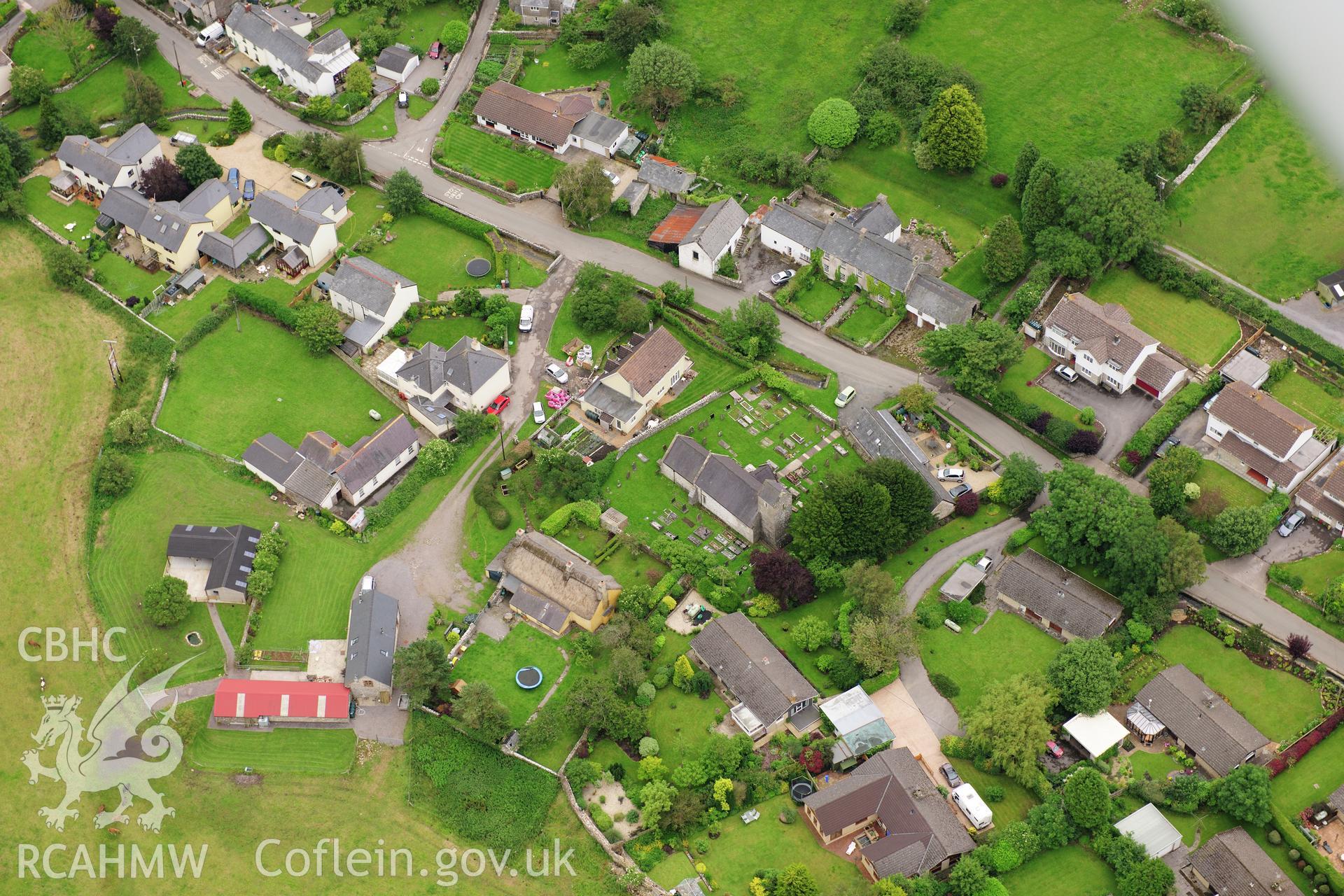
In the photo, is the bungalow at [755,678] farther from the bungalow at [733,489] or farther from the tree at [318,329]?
the tree at [318,329]

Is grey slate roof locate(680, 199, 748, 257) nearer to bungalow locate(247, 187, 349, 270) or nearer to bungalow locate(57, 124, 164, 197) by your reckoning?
bungalow locate(247, 187, 349, 270)

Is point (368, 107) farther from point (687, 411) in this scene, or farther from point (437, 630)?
point (437, 630)

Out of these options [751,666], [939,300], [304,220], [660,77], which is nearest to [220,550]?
[304,220]

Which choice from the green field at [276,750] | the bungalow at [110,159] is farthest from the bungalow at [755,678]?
the bungalow at [110,159]

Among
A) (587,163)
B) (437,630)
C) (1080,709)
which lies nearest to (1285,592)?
(1080,709)

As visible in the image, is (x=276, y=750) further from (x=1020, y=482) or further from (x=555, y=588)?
(x=1020, y=482)

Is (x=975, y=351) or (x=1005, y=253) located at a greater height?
(x=1005, y=253)
